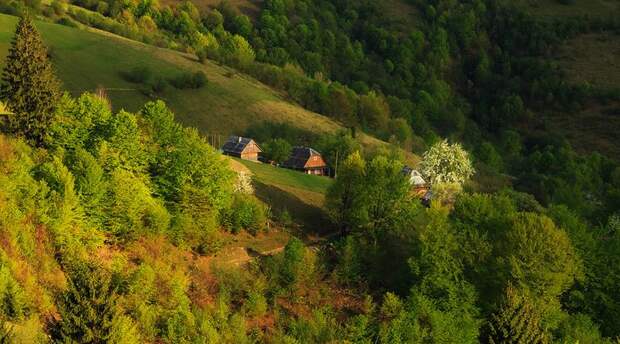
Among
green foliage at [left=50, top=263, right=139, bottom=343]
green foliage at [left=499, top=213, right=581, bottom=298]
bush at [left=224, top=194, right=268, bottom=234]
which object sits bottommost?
bush at [left=224, top=194, right=268, bottom=234]

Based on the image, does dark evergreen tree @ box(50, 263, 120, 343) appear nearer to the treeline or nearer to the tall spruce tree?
the tall spruce tree

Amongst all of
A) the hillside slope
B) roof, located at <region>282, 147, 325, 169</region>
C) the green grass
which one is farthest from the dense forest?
the hillside slope

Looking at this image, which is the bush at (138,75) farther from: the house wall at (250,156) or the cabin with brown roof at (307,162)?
the cabin with brown roof at (307,162)

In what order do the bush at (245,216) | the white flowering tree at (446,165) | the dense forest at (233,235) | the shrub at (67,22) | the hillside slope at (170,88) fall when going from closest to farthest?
the dense forest at (233,235)
the bush at (245,216)
the white flowering tree at (446,165)
the hillside slope at (170,88)
the shrub at (67,22)

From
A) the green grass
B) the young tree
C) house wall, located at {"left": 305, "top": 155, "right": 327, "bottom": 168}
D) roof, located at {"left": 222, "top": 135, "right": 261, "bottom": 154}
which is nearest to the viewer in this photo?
the young tree

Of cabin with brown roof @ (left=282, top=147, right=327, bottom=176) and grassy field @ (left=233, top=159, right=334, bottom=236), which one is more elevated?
grassy field @ (left=233, top=159, right=334, bottom=236)

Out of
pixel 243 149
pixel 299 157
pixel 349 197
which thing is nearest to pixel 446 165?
pixel 299 157

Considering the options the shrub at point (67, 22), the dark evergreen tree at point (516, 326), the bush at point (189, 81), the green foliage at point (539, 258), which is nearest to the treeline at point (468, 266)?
the green foliage at point (539, 258)

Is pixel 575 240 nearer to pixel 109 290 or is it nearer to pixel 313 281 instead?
pixel 313 281

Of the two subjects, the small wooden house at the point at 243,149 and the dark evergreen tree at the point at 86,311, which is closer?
the dark evergreen tree at the point at 86,311
